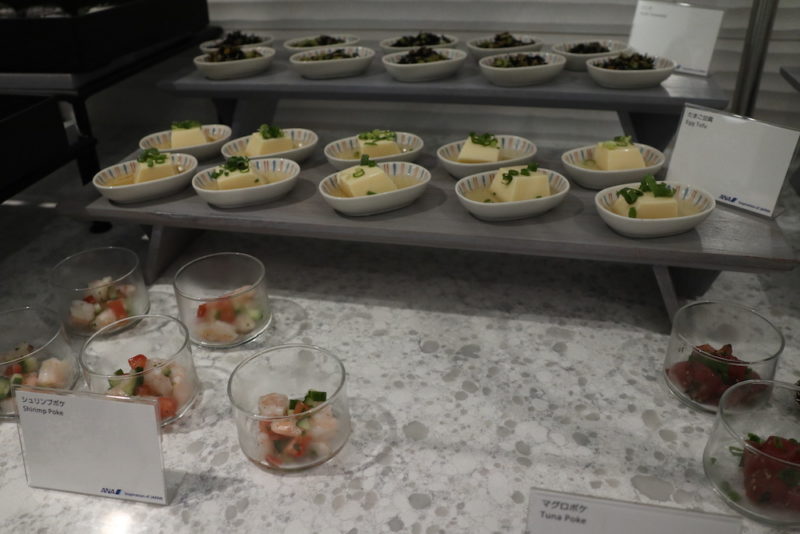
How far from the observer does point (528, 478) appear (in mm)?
1021

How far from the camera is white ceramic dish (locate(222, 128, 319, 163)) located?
5.24 feet

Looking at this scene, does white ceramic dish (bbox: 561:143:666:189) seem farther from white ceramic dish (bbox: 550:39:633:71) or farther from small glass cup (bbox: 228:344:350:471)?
small glass cup (bbox: 228:344:350:471)

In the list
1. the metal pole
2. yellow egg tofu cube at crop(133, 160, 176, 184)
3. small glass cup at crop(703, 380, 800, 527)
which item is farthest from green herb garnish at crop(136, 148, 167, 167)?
the metal pole

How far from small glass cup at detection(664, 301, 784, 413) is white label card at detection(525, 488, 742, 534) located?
1.31ft

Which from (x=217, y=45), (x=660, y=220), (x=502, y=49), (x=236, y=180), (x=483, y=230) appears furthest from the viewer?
(x=217, y=45)

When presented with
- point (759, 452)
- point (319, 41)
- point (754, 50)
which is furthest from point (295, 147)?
point (759, 452)

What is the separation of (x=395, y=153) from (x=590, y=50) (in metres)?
0.63

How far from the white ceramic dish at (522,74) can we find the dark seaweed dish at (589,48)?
0.45ft

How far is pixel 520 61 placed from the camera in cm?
164

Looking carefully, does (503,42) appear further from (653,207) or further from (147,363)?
(147,363)

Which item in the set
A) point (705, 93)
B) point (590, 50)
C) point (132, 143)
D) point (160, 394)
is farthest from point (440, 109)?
point (160, 394)

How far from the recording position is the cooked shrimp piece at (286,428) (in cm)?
97

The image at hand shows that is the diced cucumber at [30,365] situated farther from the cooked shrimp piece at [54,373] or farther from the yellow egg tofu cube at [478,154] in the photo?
the yellow egg tofu cube at [478,154]

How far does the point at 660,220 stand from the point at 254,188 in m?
0.82
